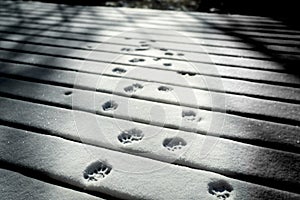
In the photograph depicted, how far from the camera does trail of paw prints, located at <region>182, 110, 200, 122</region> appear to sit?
1268mm

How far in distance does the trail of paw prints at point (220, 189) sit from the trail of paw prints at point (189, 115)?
0.38 meters

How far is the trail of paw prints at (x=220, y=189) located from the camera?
89cm

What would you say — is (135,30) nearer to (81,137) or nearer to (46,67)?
(46,67)

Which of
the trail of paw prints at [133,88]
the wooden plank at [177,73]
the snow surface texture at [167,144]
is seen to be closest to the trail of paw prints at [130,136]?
the snow surface texture at [167,144]

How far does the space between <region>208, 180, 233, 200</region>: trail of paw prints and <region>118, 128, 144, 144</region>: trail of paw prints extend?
37 cm

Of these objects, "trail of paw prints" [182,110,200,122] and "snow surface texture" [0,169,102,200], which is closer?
"snow surface texture" [0,169,102,200]

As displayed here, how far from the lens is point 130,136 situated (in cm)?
119

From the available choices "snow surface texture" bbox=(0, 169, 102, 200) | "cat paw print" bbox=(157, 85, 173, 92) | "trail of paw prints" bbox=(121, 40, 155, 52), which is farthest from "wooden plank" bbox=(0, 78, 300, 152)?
"trail of paw prints" bbox=(121, 40, 155, 52)

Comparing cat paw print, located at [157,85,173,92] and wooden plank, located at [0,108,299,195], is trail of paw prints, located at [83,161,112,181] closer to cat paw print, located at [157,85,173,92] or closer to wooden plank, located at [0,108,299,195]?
wooden plank, located at [0,108,299,195]

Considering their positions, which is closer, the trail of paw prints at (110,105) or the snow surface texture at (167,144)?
the snow surface texture at (167,144)

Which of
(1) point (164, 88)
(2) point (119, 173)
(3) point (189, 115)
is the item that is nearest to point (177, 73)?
(1) point (164, 88)

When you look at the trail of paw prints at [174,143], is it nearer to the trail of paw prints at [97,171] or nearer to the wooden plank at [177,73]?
the trail of paw prints at [97,171]

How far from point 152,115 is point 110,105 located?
0.25 meters

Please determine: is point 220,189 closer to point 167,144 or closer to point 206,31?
point 167,144
